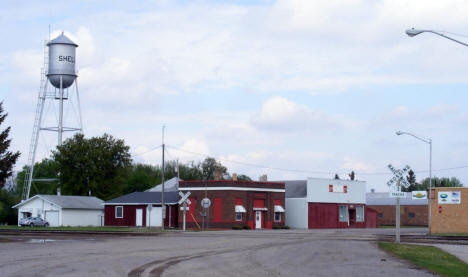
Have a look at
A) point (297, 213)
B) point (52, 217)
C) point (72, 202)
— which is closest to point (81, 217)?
point (72, 202)

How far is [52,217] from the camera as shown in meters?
79.0

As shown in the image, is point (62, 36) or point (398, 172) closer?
point (62, 36)

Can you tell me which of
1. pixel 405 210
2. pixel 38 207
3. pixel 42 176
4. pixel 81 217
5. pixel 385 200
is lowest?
pixel 81 217

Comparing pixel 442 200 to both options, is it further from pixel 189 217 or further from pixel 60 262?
pixel 60 262

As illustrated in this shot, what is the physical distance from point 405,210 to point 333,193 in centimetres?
3035

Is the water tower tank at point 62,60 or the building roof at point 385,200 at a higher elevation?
the water tower tank at point 62,60

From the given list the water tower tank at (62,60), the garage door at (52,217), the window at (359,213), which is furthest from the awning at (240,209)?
the water tower tank at (62,60)

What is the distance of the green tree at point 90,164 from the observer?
92750mm

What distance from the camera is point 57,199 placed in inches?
3155

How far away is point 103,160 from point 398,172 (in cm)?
8122

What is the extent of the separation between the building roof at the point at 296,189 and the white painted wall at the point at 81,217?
23789 millimetres

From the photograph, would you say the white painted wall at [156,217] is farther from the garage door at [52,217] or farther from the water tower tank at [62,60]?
the water tower tank at [62,60]

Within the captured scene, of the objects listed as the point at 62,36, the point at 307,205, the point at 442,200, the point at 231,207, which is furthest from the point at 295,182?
the point at 62,36

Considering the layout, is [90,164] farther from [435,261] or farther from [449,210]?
[435,261]
